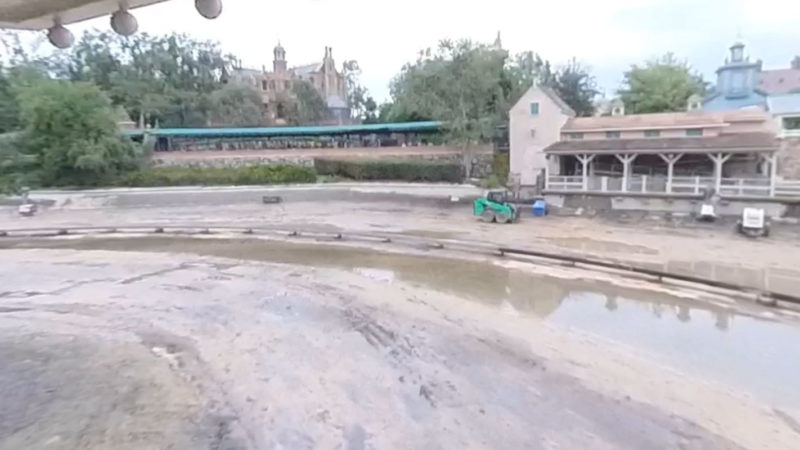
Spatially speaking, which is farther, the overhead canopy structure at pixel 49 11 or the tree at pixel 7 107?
the tree at pixel 7 107

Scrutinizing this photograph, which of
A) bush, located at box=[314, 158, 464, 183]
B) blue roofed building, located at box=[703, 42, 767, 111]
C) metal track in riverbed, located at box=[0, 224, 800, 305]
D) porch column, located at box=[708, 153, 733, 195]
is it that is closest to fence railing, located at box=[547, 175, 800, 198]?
porch column, located at box=[708, 153, 733, 195]

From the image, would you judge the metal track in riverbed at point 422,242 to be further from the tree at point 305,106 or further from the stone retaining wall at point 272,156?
the tree at point 305,106

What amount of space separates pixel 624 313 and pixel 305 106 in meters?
42.3

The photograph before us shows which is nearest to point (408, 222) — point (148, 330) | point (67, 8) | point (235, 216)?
point (235, 216)

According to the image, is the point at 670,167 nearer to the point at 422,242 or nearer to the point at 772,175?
the point at 772,175

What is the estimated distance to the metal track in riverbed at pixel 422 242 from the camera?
514 inches

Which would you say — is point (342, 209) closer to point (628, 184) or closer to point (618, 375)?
point (628, 184)

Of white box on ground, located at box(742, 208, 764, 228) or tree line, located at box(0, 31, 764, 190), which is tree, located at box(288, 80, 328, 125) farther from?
white box on ground, located at box(742, 208, 764, 228)

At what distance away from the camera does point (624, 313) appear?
449 inches

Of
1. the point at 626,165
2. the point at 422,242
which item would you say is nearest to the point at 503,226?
the point at 422,242

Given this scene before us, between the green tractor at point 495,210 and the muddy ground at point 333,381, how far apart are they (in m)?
10.5

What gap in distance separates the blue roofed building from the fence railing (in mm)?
19242

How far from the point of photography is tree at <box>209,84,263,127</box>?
43719 millimetres

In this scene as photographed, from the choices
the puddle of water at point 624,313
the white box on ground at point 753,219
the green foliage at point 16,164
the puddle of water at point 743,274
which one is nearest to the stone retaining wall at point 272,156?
the green foliage at point 16,164
